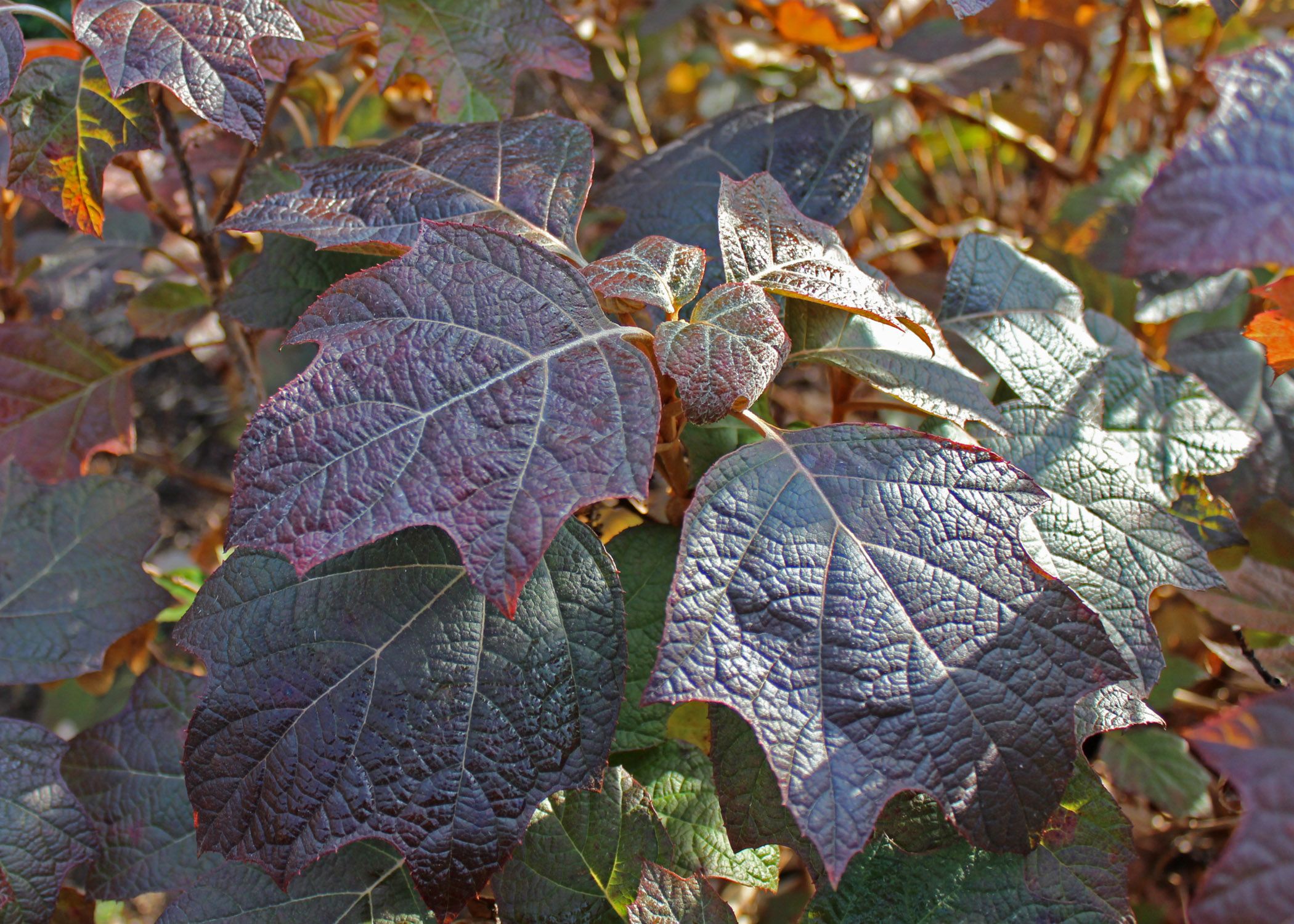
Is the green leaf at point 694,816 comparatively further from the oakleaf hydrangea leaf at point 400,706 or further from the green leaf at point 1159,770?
the green leaf at point 1159,770

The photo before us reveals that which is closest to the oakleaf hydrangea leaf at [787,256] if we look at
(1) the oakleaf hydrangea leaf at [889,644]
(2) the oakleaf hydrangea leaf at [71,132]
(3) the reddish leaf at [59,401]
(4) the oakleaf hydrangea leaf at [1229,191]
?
(1) the oakleaf hydrangea leaf at [889,644]

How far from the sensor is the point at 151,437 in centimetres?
282

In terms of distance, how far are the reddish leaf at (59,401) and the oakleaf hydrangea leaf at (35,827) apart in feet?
1.97

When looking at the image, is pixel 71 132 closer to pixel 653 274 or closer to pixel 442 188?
pixel 442 188

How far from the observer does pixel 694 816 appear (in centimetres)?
110

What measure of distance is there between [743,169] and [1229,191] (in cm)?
78

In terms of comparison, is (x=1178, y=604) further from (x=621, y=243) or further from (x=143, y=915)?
(x=143, y=915)

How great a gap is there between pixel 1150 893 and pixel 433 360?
1.75 m

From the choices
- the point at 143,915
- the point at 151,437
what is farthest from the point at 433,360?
the point at 151,437

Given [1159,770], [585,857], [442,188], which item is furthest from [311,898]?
[1159,770]

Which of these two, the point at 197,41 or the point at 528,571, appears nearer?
the point at 528,571

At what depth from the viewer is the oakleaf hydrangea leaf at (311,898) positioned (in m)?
1.00

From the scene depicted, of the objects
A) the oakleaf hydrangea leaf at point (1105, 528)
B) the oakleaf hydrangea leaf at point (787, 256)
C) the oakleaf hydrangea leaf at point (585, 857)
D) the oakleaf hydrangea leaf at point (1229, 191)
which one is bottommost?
the oakleaf hydrangea leaf at point (585, 857)

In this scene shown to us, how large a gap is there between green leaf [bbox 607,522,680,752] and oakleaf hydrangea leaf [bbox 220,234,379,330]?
569mm
